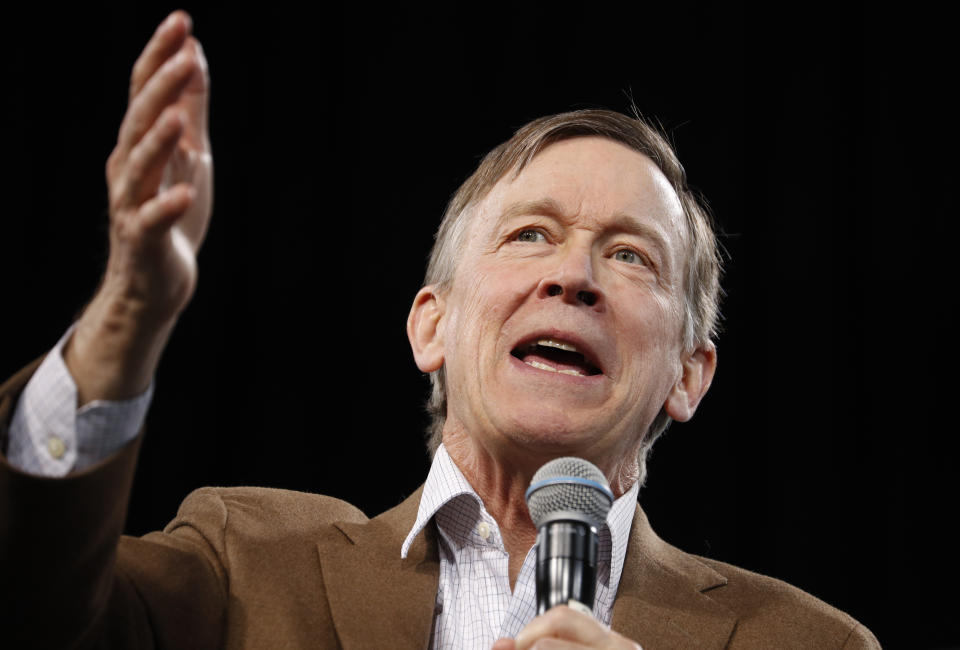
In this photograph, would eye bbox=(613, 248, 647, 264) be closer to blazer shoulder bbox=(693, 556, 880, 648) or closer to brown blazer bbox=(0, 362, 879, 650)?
brown blazer bbox=(0, 362, 879, 650)

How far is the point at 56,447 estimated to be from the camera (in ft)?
4.03

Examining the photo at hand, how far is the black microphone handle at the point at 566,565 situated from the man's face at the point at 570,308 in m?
0.58

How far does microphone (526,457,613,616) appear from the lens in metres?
1.19

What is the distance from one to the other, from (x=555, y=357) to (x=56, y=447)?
976 millimetres

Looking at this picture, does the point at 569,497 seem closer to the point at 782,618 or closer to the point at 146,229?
the point at 146,229

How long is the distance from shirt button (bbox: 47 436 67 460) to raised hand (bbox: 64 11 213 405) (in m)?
0.06

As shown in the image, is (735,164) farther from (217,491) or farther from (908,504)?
(217,491)

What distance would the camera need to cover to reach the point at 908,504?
3.66m

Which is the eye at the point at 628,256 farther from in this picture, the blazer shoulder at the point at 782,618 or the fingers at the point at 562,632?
the fingers at the point at 562,632

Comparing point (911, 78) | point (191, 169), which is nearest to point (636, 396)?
point (191, 169)

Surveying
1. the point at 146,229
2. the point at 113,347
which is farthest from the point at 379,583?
the point at 146,229

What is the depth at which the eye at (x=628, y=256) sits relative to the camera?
2.02 metres

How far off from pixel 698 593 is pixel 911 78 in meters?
2.75

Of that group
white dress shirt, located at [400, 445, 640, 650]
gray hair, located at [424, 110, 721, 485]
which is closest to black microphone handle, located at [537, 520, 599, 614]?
white dress shirt, located at [400, 445, 640, 650]
